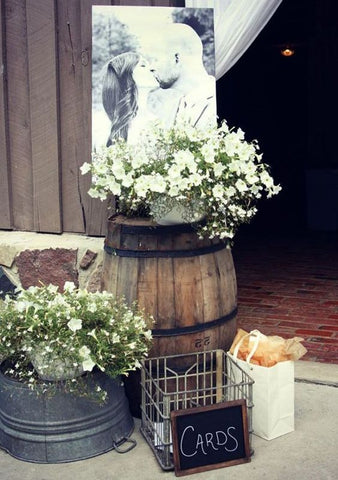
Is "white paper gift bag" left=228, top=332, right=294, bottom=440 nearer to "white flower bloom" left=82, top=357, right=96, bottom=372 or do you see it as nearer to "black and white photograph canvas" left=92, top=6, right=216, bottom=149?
"white flower bloom" left=82, top=357, right=96, bottom=372

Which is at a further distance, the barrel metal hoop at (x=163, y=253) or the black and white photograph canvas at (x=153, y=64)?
the black and white photograph canvas at (x=153, y=64)

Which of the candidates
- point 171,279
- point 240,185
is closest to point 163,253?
point 171,279

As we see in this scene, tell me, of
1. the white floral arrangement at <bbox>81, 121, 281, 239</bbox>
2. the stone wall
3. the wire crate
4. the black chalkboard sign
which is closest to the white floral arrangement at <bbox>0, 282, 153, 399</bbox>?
the wire crate

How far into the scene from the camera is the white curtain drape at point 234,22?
3.68 metres

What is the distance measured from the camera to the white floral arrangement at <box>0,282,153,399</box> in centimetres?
287

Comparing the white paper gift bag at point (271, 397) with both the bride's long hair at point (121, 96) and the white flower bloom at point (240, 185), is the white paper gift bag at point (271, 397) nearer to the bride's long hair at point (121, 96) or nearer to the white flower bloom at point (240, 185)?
the white flower bloom at point (240, 185)

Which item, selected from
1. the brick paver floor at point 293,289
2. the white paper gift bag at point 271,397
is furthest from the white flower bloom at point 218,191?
the brick paver floor at point 293,289

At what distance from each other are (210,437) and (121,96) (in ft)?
5.77

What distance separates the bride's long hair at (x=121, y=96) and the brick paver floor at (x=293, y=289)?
1.51 m

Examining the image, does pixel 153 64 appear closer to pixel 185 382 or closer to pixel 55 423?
pixel 185 382

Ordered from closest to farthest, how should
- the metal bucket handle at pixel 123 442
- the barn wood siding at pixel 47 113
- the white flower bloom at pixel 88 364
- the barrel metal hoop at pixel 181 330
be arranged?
the white flower bloom at pixel 88 364 → the metal bucket handle at pixel 123 442 → the barrel metal hoop at pixel 181 330 → the barn wood siding at pixel 47 113

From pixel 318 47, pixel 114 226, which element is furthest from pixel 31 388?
pixel 318 47

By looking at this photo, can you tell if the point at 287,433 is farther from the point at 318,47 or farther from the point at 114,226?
the point at 318,47

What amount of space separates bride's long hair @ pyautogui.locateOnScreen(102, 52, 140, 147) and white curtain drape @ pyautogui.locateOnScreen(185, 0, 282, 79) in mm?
417
